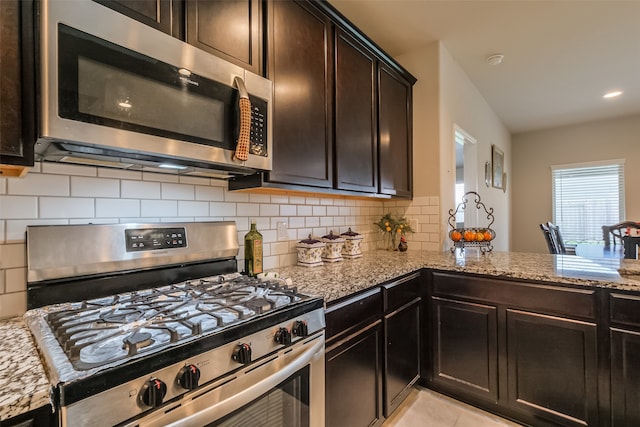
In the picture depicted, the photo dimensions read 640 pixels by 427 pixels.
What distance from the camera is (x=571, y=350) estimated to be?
1.55m

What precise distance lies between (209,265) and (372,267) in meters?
0.92

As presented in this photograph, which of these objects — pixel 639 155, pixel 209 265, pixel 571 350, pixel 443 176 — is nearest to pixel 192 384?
pixel 209 265

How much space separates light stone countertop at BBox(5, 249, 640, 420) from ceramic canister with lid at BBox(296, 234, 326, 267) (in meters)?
0.06

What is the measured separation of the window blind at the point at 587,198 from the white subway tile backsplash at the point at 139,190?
582 centimetres

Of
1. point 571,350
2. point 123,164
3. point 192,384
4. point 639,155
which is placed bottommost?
point 571,350

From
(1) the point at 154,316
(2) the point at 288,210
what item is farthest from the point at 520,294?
(1) the point at 154,316

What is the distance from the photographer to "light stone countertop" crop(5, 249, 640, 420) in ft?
1.96

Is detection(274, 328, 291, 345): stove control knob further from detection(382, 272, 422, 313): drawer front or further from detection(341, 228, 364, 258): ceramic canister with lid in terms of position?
detection(341, 228, 364, 258): ceramic canister with lid

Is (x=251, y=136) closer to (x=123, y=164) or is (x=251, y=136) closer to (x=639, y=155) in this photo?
(x=123, y=164)

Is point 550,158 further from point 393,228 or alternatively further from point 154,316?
point 154,316

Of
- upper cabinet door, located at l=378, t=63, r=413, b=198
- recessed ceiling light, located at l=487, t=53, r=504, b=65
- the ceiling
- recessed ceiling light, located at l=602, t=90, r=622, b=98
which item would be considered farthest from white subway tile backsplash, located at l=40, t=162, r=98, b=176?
recessed ceiling light, located at l=602, t=90, r=622, b=98

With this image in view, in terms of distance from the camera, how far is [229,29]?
1279mm

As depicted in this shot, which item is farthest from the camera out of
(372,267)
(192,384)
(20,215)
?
(372,267)

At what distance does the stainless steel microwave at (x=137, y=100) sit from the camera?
0.83m
